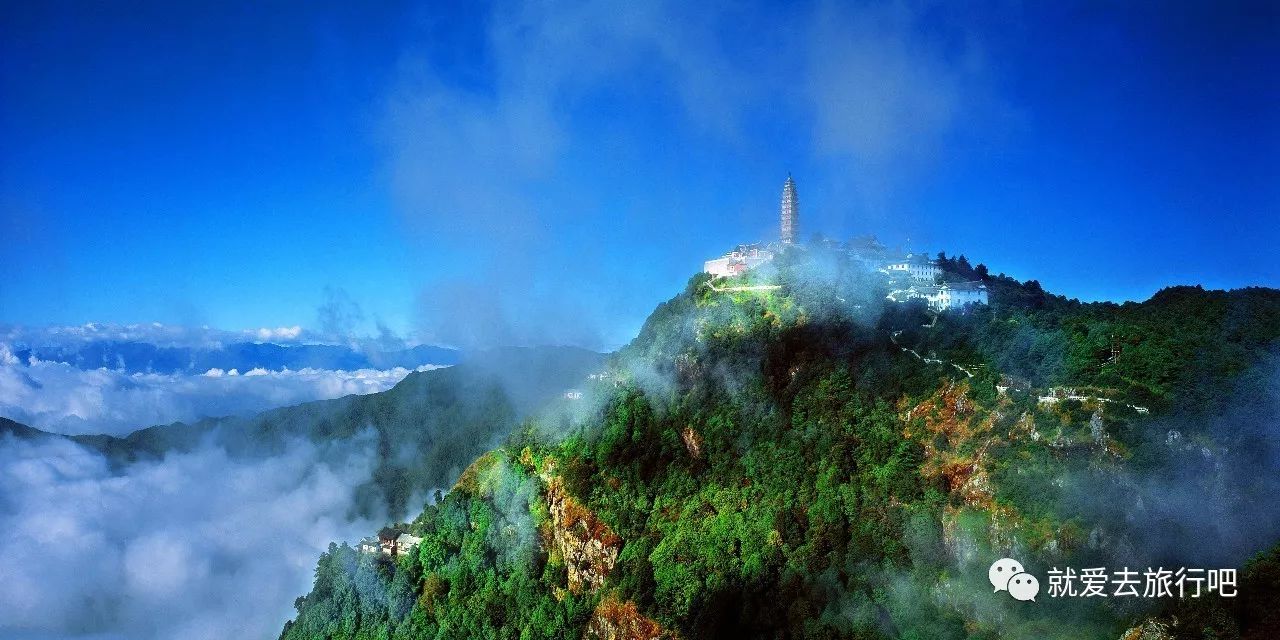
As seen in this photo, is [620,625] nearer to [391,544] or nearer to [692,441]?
[692,441]

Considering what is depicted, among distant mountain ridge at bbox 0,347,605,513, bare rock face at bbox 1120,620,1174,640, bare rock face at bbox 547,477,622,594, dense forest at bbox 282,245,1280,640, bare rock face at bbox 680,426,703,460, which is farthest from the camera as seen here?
distant mountain ridge at bbox 0,347,605,513

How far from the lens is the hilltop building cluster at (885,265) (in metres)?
52.0

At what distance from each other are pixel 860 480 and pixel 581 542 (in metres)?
19.7

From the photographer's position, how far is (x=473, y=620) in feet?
169

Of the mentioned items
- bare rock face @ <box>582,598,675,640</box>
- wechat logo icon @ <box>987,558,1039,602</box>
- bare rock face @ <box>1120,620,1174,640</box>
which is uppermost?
wechat logo icon @ <box>987,558,1039,602</box>

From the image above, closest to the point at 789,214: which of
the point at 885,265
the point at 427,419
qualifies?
the point at 885,265

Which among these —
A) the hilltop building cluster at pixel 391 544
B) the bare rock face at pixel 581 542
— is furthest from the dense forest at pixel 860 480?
the hilltop building cluster at pixel 391 544

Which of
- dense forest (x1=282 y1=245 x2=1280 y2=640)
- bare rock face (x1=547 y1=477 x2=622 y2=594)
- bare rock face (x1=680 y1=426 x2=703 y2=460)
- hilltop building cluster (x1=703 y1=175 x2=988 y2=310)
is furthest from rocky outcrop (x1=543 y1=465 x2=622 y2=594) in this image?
hilltop building cluster (x1=703 y1=175 x2=988 y2=310)

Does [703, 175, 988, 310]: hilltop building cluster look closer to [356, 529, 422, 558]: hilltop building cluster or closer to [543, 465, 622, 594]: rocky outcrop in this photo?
[543, 465, 622, 594]: rocky outcrop

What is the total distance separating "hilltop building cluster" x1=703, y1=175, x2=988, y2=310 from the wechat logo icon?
23.0 metres

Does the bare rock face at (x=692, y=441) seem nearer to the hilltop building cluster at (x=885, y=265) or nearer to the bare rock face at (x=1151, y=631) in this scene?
the hilltop building cluster at (x=885, y=265)

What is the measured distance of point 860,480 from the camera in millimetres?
42750

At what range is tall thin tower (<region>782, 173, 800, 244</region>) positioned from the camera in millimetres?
62406

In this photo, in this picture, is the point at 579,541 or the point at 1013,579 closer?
the point at 1013,579
